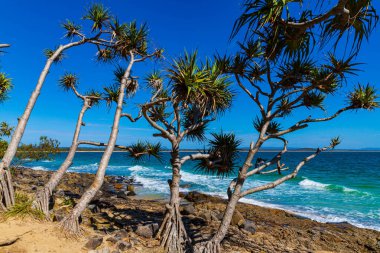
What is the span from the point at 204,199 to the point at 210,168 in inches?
402

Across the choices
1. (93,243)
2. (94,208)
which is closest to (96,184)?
(93,243)

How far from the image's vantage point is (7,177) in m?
7.01

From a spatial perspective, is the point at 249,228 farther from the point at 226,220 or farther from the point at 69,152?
the point at 69,152

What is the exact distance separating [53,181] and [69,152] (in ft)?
3.44

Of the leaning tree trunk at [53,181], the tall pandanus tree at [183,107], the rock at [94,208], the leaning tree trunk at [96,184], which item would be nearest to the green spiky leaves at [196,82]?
the tall pandanus tree at [183,107]

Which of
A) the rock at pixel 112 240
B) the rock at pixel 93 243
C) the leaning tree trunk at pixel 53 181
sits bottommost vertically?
the rock at pixel 112 240

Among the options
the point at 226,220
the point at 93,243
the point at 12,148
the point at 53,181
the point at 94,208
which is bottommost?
the point at 94,208

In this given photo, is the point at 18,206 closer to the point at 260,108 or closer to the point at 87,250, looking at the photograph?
the point at 87,250

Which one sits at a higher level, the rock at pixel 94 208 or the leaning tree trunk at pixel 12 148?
the leaning tree trunk at pixel 12 148

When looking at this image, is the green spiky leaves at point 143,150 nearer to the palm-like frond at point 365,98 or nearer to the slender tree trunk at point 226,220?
the slender tree trunk at point 226,220

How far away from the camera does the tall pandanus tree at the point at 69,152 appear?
740 cm

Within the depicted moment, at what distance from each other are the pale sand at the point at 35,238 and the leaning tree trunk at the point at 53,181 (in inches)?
31.3

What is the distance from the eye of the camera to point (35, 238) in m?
5.74

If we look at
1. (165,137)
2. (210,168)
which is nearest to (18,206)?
(165,137)
